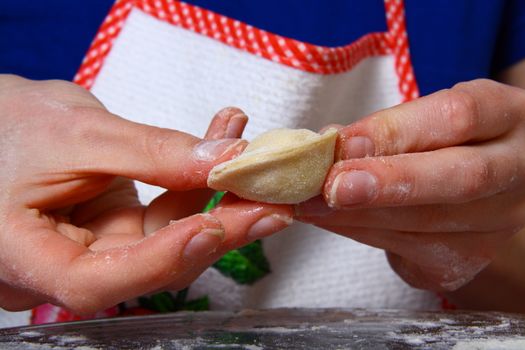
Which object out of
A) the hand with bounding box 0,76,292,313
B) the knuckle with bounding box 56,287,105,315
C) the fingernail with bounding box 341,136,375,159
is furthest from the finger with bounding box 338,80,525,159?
the knuckle with bounding box 56,287,105,315

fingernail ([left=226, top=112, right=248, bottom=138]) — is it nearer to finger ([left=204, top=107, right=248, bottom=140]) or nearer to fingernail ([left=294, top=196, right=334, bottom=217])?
finger ([left=204, top=107, right=248, bottom=140])

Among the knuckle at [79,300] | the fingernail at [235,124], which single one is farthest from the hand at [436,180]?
the knuckle at [79,300]

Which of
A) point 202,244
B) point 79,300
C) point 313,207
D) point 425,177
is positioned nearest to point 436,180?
point 425,177

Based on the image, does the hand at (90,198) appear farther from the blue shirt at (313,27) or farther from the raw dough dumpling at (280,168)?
the blue shirt at (313,27)

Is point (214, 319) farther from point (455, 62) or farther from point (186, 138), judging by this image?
point (455, 62)

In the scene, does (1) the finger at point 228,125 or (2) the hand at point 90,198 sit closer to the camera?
(2) the hand at point 90,198
